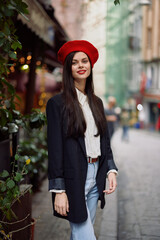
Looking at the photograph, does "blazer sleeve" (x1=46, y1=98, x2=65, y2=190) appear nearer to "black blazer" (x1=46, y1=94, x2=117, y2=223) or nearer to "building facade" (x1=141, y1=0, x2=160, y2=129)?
"black blazer" (x1=46, y1=94, x2=117, y2=223)

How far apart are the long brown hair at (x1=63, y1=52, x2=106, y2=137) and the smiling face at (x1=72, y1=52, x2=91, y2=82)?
3cm

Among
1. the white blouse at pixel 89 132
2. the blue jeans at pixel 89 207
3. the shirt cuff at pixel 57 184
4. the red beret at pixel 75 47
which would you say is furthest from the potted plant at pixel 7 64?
the blue jeans at pixel 89 207

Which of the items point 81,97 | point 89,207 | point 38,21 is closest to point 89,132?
point 81,97

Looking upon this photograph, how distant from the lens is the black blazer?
229cm

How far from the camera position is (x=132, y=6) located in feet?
121

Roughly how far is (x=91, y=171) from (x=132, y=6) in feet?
123

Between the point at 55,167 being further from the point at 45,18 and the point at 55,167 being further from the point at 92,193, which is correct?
the point at 45,18

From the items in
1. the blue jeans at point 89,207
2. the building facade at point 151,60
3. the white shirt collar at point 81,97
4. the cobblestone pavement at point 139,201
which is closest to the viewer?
the blue jeans at point 89,207

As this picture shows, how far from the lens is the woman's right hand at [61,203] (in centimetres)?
229

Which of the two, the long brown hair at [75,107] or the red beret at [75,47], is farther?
the red beret at [75,47]

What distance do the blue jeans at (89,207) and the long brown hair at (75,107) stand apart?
298mm

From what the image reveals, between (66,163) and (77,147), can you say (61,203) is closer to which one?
(66,163)

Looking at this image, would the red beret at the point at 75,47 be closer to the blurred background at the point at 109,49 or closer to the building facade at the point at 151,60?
the blurred background at the point at 109,49

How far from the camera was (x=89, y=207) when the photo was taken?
2557mm
